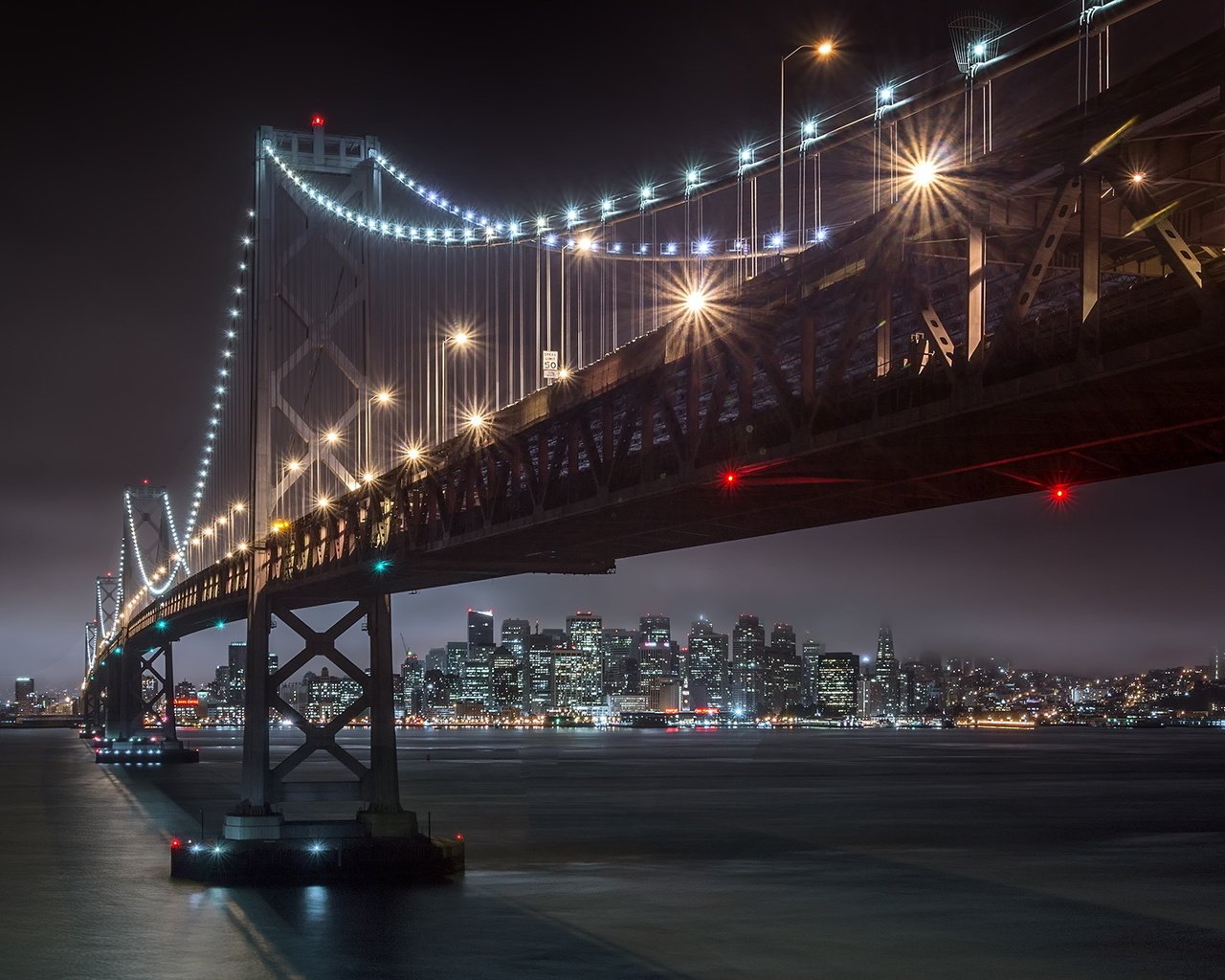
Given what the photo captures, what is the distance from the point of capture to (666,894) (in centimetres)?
3891

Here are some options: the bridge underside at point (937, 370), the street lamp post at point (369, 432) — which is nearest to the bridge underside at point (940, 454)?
the bridge underside at point (937, 370)

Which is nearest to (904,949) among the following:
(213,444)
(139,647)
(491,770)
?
(213,444)

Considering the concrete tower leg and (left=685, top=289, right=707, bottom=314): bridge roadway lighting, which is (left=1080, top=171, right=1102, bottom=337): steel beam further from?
the concrete tower leg

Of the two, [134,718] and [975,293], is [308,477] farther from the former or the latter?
[134,718]

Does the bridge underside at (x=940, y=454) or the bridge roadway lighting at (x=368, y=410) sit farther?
the bridge roadway lighting at (x=368, y=410)

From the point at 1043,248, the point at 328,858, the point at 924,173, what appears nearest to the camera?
the point at 1043,248

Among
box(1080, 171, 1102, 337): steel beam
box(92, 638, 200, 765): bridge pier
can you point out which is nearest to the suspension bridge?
box(1080, 171, 1102, 337): steel beam

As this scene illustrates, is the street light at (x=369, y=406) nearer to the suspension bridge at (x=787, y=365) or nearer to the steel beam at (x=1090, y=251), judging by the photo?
the suspension bridge at (x=787, y=365)

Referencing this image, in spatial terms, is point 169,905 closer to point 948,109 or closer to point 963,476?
point 963,476

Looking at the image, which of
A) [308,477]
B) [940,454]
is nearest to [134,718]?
[308,477]

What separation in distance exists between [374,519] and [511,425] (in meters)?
6.36

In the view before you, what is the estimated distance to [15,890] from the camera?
138 ft

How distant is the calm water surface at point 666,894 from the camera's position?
29.4 metres

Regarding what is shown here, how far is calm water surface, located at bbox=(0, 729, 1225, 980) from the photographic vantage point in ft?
96.5
